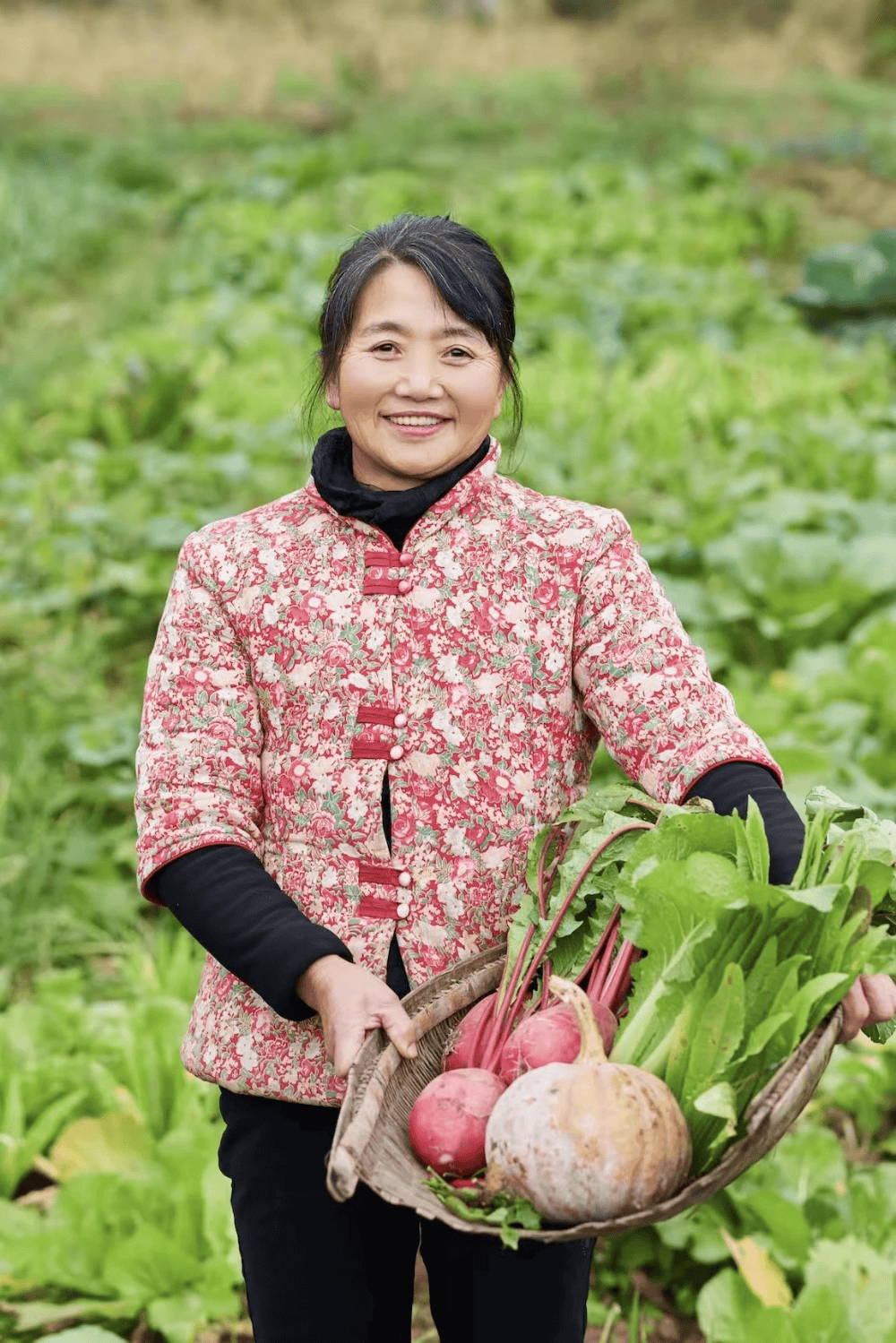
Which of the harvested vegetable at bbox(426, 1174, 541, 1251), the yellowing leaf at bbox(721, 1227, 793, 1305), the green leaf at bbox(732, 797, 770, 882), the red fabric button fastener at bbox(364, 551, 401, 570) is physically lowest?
→ the yellowing leaf at bbox(721, 1227, 793, 1305)

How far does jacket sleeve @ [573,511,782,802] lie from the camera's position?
1632 millimetres

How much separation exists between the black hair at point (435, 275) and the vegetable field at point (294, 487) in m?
0.21

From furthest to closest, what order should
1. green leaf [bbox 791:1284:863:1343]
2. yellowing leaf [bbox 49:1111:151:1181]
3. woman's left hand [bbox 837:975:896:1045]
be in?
yellowing leaf [bbox 49:1111:151:1181]
green leaf [bbox 791:1284:863:1343]
woman's left hand [bbox 837:975:896:1045]

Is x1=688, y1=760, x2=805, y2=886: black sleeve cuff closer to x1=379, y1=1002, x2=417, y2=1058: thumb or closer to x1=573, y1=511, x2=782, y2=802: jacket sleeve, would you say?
x1=573, y1=511, x2=782, y2=802: jacket sleeve

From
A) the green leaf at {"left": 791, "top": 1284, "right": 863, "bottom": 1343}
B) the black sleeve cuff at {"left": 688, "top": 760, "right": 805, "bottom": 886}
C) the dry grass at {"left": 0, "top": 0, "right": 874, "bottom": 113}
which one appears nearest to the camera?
the black sleeve cuff at {"left": 688, "top": 760, "right": 805, "bottom": 886}

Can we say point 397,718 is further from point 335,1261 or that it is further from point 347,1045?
point 335,1261

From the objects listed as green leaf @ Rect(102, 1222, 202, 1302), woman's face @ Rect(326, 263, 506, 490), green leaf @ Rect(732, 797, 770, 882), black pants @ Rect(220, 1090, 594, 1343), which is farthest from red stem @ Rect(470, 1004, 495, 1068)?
green leaf @ Rect(102, 1222, 202, 1302)

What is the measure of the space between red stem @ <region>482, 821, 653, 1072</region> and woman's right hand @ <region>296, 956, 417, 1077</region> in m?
0.09

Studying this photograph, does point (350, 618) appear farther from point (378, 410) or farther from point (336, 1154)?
point (336, 1154)

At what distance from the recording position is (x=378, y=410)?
1728mm

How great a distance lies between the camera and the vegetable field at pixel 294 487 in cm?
263

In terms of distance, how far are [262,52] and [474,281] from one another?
19.6m

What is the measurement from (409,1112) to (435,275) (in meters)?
0.94

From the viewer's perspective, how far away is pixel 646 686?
1668mm
